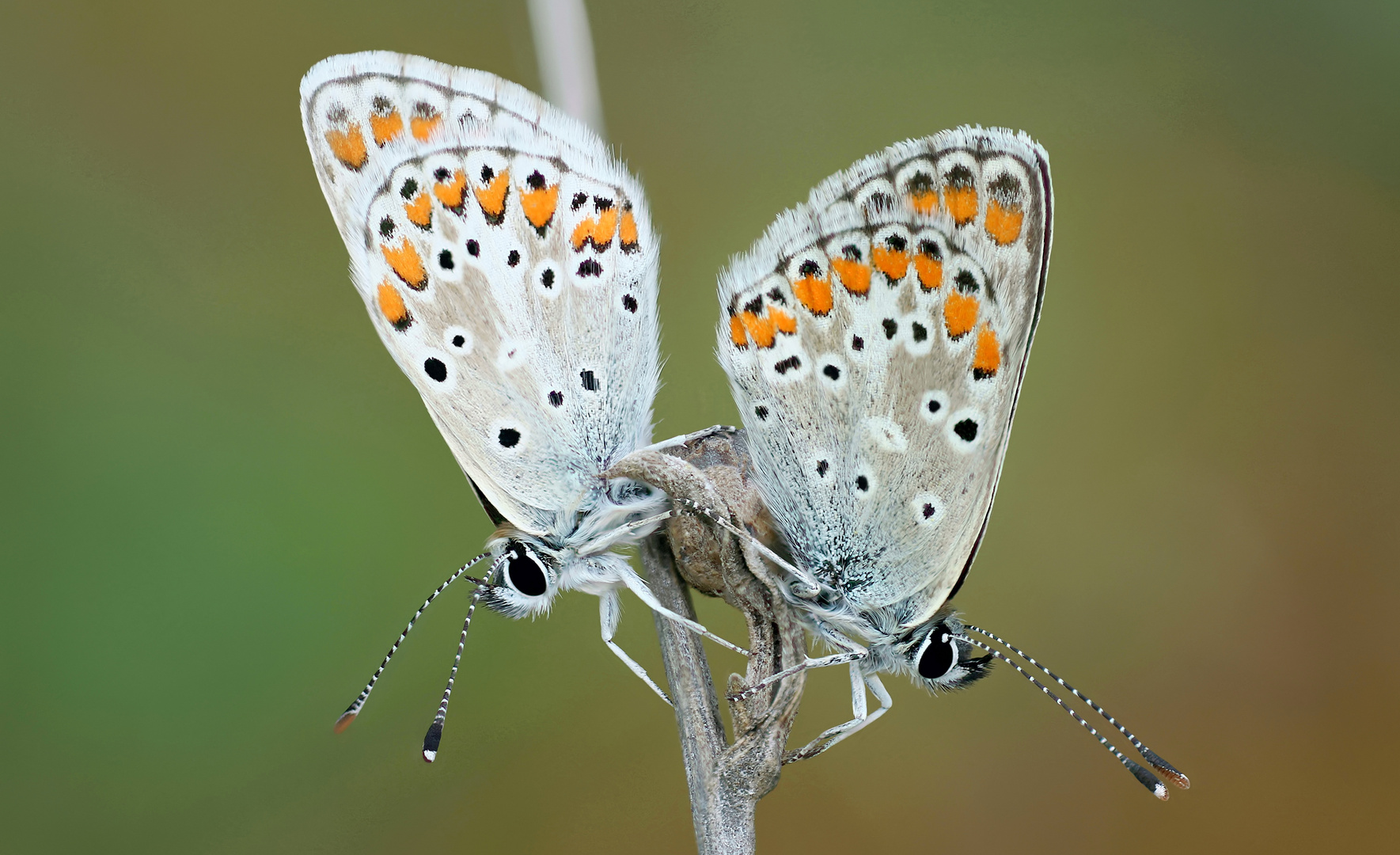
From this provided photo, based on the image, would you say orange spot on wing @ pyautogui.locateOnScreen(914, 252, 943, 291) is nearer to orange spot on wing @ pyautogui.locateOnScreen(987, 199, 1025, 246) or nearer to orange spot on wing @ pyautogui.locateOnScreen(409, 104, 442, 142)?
orange spot on wing @ pyautogui.locateOnScreen(987, 199, 1025, 246)

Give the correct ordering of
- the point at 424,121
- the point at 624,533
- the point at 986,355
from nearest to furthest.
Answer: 1. the point at 986,355
2. the point at 624,533
3. the point at 424,121

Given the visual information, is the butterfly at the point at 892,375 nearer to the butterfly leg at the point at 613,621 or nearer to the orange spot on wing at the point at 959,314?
the orange spot on wing at the point at 959,314

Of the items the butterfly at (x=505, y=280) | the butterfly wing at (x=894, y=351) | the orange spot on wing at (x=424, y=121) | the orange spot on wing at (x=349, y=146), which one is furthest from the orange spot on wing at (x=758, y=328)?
the orange spot on wing at (x=349, y=146)

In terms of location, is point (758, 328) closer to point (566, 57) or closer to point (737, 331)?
point (737, 331)

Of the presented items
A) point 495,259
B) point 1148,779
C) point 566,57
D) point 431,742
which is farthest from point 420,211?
point 1148,779

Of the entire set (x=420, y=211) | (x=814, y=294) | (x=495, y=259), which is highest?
(x=420, y=211)

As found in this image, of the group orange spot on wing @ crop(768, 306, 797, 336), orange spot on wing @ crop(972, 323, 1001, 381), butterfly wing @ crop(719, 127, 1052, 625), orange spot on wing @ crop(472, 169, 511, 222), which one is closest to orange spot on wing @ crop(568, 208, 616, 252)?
orange spot on wing @ crop(472, 169, 511, 222)

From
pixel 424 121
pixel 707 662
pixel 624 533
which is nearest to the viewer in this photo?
pixel 707 662
